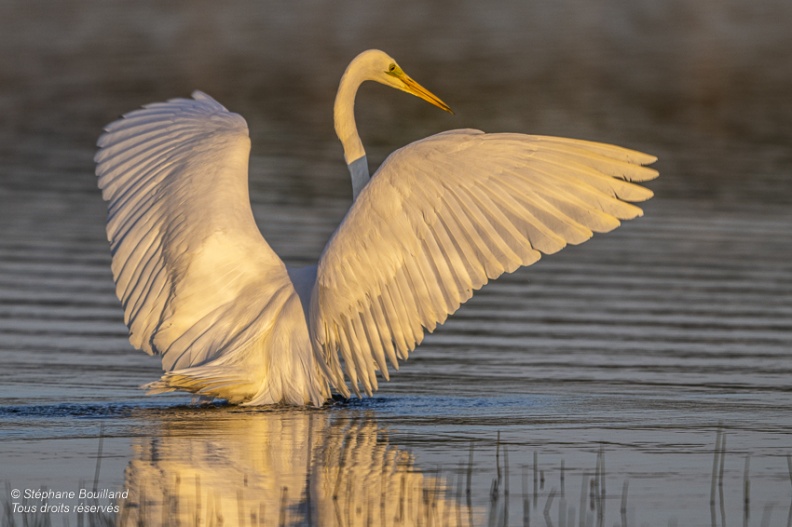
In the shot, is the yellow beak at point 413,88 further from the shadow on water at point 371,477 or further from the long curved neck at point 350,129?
the shadow on water at point 371,477

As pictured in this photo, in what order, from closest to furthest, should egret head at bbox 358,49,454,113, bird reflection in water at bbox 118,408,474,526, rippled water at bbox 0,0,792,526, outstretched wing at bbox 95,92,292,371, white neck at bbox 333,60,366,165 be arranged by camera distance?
1. bird reflection in water at bbox 118,408,474,526
2. rippled water at bbox 0,0,792,526
3. outstretched wing at bbox 95,92,292,371
4. white neck at bbox 333,60,366,165
5. egret head at bbox 358,49,454,113

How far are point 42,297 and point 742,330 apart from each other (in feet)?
18.5

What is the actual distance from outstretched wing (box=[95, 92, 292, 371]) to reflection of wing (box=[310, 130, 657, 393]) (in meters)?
0.90

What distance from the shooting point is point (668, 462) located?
8.34m

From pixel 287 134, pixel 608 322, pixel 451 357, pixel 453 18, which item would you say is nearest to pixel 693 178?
pixel 287 134

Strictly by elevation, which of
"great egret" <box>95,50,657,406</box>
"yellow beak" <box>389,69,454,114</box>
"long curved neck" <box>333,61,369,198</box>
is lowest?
"great egret" <box>95,50,657,406</box>

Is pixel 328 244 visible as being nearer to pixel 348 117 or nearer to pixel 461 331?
pixel 348 117

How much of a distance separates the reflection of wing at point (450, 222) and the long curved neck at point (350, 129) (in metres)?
1.98

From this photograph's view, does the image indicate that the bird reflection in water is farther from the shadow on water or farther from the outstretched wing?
the outstretched wing

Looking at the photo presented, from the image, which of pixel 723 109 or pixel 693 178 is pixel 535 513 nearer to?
pixel 693 178

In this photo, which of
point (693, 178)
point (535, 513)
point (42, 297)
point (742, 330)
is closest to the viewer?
point (535, 513)

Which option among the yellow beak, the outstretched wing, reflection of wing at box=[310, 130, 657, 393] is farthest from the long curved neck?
reflection of wing at box=[310, 130, 657, 393]

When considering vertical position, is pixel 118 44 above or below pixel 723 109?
above

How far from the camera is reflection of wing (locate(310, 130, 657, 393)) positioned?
901 centimetres
